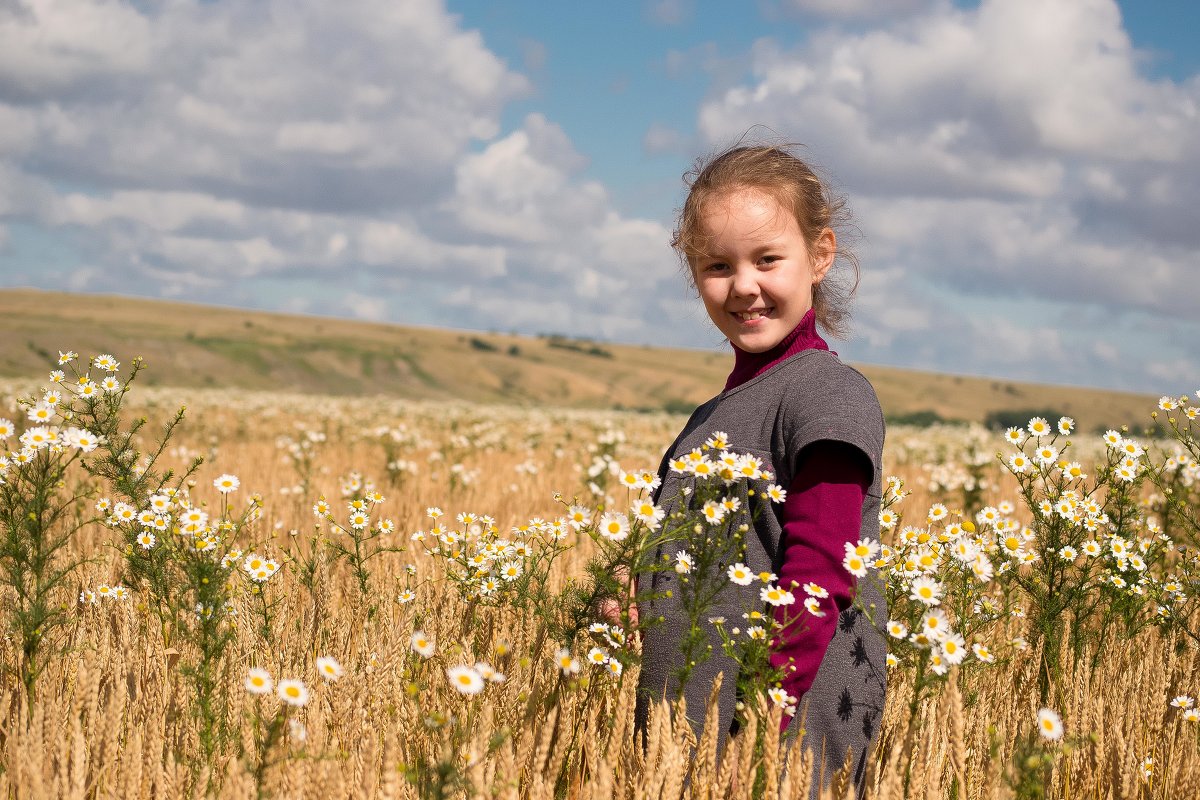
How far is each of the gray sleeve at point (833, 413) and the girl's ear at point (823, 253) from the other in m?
0.48

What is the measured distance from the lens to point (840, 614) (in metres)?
2.67

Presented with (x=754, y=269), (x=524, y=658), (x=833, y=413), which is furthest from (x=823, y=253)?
(x=524, y=658)

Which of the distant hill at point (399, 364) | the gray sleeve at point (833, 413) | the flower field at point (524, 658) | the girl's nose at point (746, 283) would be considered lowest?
the flower field at point (524, 658)

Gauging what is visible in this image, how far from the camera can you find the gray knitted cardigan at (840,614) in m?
2.55

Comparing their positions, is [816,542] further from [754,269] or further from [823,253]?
[823,253]

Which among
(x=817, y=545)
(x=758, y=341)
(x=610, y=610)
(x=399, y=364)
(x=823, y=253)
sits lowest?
(x=610, y=610)

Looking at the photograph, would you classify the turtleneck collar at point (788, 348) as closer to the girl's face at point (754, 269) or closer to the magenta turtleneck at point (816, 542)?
the girl's face at point (754, 269)

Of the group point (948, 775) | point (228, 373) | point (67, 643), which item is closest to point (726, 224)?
point (948, 775)

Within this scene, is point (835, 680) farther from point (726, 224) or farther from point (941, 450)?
point (941, 450)

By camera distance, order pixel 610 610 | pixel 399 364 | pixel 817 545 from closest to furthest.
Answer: pixel 817 545 < pixel 610 610 < pixel 399 364

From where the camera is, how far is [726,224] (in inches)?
115

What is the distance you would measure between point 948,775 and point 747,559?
967mm

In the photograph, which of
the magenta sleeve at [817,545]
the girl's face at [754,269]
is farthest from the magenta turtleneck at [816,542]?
the girl's face at [754,269]

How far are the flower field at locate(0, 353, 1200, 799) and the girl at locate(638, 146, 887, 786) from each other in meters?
0.08
